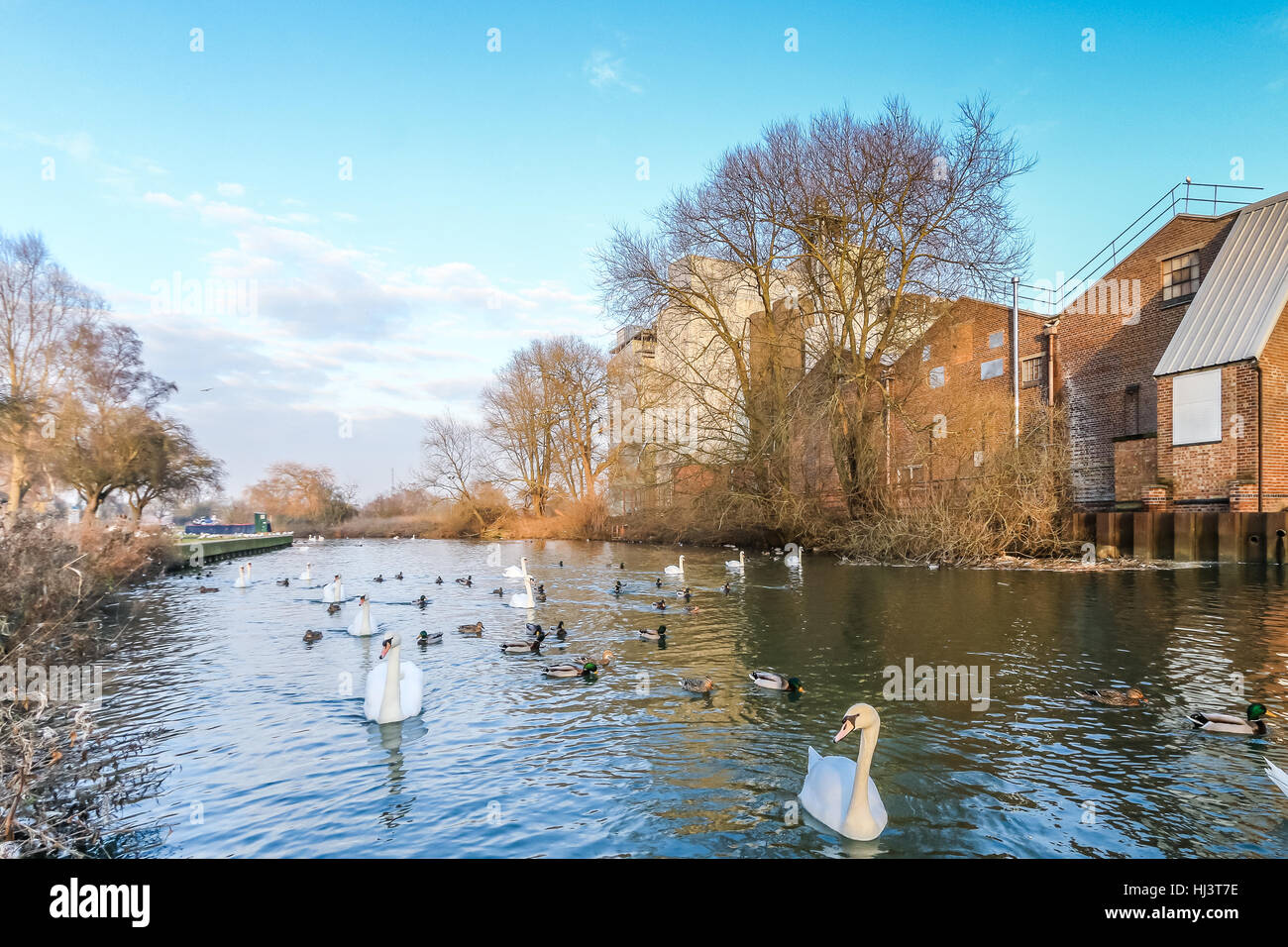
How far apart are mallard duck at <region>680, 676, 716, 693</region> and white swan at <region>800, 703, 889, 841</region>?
315 cm

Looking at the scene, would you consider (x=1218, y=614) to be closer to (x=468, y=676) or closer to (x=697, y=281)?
(x=468, y=676)

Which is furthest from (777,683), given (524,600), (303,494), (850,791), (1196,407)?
(303,494)

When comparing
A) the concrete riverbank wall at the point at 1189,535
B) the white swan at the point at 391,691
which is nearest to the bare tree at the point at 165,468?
the white swan at the point at 391,691

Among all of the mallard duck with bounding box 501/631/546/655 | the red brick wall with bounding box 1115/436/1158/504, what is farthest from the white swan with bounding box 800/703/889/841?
the red brick wall with bounding box 1115/436/1158/504

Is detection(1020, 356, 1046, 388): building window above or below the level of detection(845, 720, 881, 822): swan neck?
above

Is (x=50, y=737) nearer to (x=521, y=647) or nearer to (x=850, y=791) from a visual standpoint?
(x=850, y=791)

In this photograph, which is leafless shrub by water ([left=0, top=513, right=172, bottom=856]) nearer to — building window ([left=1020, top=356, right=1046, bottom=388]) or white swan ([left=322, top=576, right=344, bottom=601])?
white swan ([left=322, top=576, right=344, bottom=601])

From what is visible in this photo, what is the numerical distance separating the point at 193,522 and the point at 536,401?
117ft

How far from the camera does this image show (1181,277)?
2497cm

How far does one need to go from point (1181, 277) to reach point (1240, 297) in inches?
136

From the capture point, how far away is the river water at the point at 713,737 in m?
5.04

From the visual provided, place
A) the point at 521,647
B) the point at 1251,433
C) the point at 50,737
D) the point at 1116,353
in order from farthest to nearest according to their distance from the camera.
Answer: the point at 1116,353 < the point at 1251,433 < the point at 521,647 < the point at 50,737

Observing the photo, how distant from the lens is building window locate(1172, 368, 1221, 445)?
2130 centimetres

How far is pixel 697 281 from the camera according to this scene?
96.9 ft
